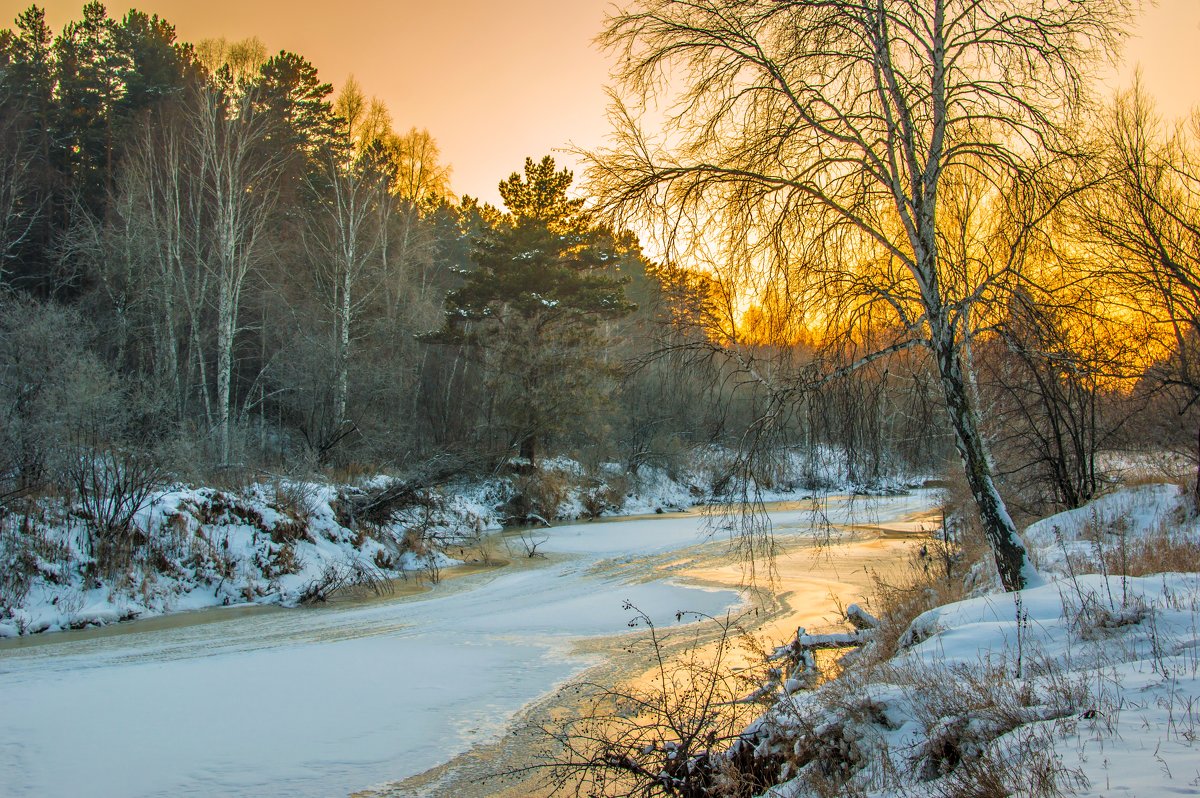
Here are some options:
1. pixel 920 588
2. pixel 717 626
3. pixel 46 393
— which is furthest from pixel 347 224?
pixel 920 588

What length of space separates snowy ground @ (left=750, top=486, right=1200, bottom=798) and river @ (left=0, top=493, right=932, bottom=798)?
1720 millimetres

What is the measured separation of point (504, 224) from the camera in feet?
93.2

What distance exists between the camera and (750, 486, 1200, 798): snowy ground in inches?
116

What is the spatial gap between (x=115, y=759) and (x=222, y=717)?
3.30 ft

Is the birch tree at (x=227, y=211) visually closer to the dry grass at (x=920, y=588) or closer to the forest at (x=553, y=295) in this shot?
the forest at (x=553, y=295)

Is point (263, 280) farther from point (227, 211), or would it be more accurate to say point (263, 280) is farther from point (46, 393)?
point (46, 393)

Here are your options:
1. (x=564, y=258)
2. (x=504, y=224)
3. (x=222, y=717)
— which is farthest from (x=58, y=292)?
(x=222, y=717)

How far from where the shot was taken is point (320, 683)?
7.69 metres

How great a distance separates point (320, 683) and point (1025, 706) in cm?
656

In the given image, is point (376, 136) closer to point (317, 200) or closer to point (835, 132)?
point (317, 200)

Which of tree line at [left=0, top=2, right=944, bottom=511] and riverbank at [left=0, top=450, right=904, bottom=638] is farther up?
tree line at [left=0, top=2, right=944, bottom=511]

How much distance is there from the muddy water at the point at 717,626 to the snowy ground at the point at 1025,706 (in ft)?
5.32

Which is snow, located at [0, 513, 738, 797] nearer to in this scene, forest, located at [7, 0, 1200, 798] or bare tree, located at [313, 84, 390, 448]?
forest, located at [7, 0, 1200, 798]

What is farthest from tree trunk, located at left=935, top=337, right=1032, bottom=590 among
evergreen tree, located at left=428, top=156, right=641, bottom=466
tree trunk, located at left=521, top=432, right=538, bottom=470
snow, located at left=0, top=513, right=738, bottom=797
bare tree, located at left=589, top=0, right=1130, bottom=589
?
tree trunk, located at left=521, top=432, right=538, bottom=470
